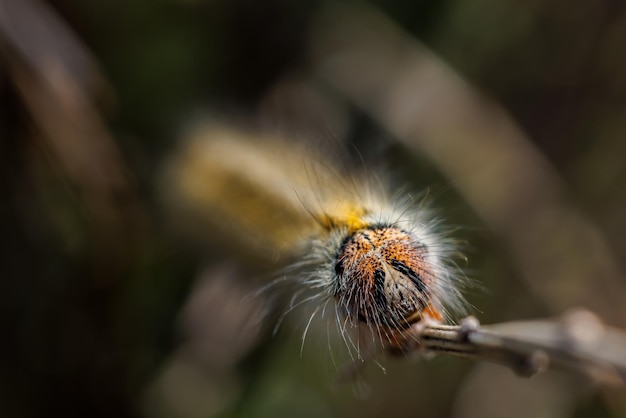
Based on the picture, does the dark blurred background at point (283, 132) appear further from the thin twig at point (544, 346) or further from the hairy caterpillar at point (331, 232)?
the thin twig at point (544, 346)

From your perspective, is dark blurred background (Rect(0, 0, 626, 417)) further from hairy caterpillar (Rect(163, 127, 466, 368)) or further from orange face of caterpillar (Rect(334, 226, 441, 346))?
orange face of caterpillar (Rect(334, 226, 441, 346))

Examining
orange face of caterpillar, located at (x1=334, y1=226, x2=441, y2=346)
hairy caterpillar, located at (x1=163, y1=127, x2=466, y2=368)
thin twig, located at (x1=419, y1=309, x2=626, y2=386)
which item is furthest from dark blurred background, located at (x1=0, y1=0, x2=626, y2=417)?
thin twig, located at (x1=419, y1=309, x2=626, y2=386)

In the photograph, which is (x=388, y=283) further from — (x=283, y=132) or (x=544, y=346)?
(x=283, y=132)

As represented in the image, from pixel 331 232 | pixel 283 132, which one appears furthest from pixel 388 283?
pixel 283 132

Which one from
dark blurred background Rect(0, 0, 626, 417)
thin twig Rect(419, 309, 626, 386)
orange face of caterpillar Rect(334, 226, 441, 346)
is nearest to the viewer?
thin twig Rect(419, 309, 626, 386)

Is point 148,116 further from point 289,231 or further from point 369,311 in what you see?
point 369,311

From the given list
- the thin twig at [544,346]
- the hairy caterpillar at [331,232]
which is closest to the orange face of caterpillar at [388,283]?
the hairy caterpillar at [331,232]
